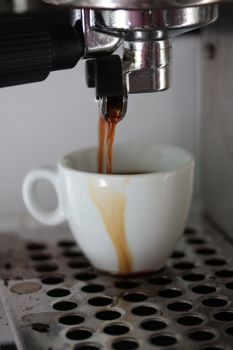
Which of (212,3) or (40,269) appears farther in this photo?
(40,269)

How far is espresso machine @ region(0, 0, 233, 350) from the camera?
0.43 meters

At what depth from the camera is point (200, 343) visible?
0.44 meters

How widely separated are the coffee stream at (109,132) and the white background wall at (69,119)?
0.09 meters

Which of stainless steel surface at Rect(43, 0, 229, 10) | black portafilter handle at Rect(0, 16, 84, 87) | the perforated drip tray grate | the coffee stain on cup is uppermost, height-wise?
stainless steel surface at Rect(43, 0, 229, 10)

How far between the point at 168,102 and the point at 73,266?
19cm

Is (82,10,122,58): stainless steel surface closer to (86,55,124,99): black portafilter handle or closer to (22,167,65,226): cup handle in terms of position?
(86,55,124,99): black portafilter handle

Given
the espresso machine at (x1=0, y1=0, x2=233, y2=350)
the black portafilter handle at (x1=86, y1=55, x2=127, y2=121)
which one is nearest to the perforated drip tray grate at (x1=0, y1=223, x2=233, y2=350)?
the espresso machine at (x1=0, y1=0, x2=233, y2=350)

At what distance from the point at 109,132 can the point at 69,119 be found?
6.1 inches

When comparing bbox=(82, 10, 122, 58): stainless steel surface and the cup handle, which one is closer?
bbox=(82, 10, 122, 58): stainless steel surface

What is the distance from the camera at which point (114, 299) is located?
51 cm

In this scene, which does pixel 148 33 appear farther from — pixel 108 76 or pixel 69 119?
pixel 69 119

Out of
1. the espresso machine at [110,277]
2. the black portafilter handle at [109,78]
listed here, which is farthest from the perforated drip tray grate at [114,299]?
the black portafilter handle at [109,78]

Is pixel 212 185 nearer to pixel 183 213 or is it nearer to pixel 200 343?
pixel 183 213

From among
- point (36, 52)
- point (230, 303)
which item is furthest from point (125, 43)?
point (230, 303)
